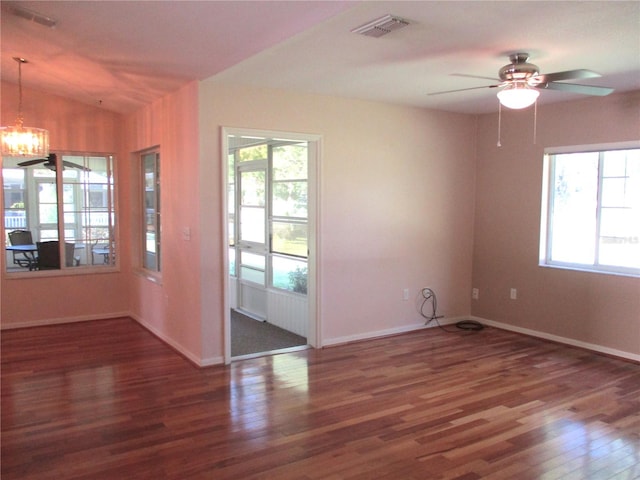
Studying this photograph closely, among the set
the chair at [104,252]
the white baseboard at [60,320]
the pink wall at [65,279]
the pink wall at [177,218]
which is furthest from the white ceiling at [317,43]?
the white baseboard at [60,320]

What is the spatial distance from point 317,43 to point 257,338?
3227 millimetres

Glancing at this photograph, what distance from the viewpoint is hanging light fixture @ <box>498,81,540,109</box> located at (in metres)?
3.38

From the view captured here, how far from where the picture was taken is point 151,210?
233 inches

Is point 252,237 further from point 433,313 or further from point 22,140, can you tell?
point 22,140

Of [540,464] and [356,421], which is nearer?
[540,464]

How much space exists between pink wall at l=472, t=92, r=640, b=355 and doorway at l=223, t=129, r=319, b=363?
214 cm

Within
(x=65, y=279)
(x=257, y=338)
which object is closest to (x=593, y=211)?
(x=257, y=338)

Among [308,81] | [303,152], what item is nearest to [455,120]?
[303,152]

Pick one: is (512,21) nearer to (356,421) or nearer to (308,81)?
(308,81)

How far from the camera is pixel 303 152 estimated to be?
5.69 m

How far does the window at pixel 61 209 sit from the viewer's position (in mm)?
5773

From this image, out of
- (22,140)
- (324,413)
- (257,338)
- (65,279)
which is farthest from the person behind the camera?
(65,279)

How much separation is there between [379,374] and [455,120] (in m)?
3.10

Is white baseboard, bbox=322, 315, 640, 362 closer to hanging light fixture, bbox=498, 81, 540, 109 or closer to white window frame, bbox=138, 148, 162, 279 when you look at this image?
white window frame, bbox=138, 148, 162, 279
